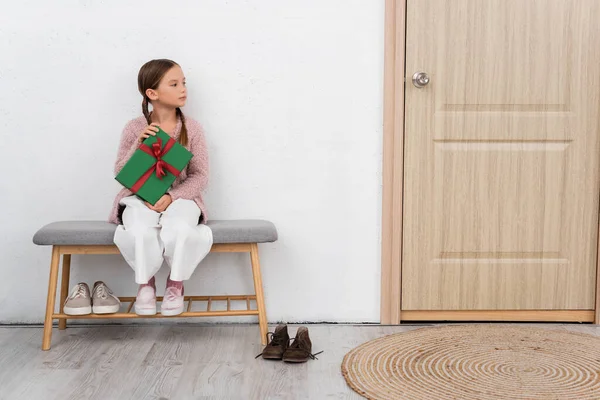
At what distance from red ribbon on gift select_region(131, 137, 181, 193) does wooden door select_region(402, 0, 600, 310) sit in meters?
0.88

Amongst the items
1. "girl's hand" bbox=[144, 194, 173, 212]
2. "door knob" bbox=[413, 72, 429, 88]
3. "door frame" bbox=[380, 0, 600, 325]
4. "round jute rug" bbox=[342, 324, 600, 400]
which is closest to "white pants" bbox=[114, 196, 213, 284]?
"girl's hand" bbox=[144, 194, 173, 212]

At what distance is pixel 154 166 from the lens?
7.48 feet

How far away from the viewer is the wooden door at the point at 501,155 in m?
2.52

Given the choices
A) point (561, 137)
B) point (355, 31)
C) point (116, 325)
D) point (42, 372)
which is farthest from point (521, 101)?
point (42, 372)

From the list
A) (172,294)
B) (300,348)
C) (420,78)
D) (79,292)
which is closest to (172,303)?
(172,294)

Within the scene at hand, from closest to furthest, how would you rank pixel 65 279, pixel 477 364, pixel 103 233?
1. pixel 477 364
2. pixel 103 233
3. pixel 65 279

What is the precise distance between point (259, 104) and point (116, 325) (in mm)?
993

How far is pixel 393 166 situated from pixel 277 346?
82 cm

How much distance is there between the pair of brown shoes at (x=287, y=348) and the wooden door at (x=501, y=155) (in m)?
0.56

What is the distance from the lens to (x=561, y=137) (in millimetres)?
2553

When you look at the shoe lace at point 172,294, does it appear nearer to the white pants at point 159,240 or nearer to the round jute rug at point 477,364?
the white pants at point 159,240

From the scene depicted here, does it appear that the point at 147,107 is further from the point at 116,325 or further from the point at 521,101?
the point at 521,101

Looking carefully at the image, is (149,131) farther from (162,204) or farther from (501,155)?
(501,155)

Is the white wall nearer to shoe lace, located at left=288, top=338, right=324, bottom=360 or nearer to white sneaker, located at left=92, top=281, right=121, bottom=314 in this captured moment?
white sneaker, located at left=92, top=281, right=121, bottom=314
